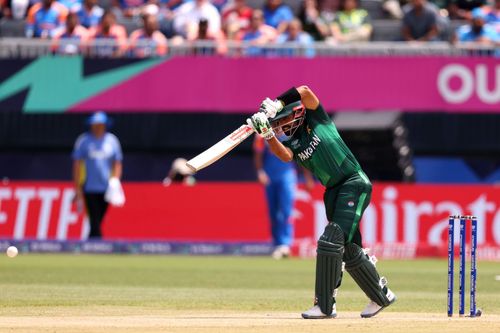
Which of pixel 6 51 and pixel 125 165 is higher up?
pixel 6 51

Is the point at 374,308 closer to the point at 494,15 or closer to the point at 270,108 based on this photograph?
the point at 270,108

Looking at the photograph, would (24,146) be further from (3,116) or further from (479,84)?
(479,84)

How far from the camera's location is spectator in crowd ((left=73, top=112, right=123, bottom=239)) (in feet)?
62.7

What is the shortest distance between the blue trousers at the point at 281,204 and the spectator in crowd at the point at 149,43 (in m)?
3.98

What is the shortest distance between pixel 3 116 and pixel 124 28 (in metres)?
2.58

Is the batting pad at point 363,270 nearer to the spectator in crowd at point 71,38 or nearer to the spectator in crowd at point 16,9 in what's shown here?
the spectator in crowd at point 71,38

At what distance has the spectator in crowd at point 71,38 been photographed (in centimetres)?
2059

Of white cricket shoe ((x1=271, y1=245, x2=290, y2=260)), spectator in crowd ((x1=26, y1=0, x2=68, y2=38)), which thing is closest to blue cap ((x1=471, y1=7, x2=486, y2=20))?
white cricket shoe ((x1=271, y1=245, x2=290, y2=260))

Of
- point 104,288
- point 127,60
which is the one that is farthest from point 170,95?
point 104,288

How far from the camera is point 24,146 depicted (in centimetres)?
2202

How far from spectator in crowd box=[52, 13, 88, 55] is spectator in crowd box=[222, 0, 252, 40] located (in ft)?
7.81

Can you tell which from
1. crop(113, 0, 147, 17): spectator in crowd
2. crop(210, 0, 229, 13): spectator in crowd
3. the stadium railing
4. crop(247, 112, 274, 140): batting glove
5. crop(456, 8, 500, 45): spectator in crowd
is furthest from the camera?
crop(113, 0, 147, 17): spectator in crowd

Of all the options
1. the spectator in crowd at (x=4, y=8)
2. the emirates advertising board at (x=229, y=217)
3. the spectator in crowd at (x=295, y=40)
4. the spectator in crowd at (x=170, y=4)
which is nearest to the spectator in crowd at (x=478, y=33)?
the spectator in crowd at (x=295, y=40)

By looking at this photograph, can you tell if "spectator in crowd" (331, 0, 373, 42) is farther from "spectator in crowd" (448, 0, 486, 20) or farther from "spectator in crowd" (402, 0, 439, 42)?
"spectator in crowd" (448, 0, 486, 20)
